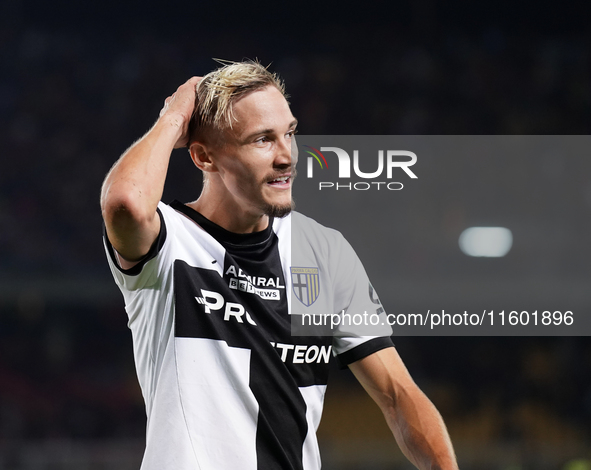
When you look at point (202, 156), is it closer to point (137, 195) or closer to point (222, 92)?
point (222, 92)

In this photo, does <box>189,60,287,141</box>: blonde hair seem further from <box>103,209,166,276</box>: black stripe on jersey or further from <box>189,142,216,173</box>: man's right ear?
<box>103,209,166,276</box>: black stripe on jersey

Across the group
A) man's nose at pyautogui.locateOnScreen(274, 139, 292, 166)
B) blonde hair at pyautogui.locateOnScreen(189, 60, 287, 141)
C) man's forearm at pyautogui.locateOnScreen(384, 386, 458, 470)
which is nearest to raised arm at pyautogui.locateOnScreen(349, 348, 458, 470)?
man's forearm at pyautogui.locateOnScreen(384, 386, 458, 470)

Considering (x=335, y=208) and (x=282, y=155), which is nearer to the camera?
(x=282, y=155)

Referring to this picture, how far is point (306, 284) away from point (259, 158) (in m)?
0.41

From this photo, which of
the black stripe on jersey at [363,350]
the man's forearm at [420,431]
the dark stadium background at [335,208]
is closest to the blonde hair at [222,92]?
the black stripe on jersey at [363,350]

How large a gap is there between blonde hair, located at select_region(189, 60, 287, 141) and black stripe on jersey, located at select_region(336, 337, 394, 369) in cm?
77

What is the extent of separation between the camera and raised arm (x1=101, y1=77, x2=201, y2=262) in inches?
69.1

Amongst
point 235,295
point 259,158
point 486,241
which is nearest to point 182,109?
point 259,158

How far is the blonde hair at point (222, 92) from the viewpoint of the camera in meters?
2.08

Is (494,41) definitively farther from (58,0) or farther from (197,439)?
(197,439)

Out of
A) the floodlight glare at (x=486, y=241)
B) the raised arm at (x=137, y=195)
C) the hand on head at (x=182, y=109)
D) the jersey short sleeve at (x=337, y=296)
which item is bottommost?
the jersey short sleeve at (x=337, y=296)

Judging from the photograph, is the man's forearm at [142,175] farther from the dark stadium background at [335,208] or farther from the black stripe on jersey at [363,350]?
the dark stadium background at [335,208]

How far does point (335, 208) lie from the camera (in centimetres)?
639

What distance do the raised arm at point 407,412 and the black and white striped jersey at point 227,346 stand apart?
6 centimetres
